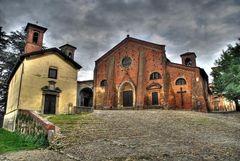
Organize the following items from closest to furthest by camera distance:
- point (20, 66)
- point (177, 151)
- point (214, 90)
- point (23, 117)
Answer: point (177, 151)
point (23, 117)
point (20, 66)
point (214, 90)

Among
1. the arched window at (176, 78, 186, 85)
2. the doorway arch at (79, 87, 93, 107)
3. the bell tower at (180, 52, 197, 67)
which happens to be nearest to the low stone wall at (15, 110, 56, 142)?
the doorway arch at (79, 87, 93, 107)

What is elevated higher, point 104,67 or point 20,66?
point 104,67

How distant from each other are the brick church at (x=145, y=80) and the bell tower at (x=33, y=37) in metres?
11.5

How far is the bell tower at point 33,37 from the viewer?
21.0m

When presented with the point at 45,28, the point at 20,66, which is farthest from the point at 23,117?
the point at 45,28

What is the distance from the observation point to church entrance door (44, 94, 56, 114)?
62.3ft

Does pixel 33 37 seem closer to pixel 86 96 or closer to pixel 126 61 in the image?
pixel 126 61

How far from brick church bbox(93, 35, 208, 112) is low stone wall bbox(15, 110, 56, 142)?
1420cm

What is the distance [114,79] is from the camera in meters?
30.4

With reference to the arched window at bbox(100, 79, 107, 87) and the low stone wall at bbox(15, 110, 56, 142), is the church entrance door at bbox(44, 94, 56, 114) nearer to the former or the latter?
the low stone wall at bbox(15, 110, 56, 142)

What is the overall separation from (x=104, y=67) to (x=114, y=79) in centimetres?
280

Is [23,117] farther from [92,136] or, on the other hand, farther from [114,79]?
[114,79]

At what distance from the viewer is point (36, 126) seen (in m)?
11.5

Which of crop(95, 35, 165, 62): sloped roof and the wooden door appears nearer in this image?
the wooden door
